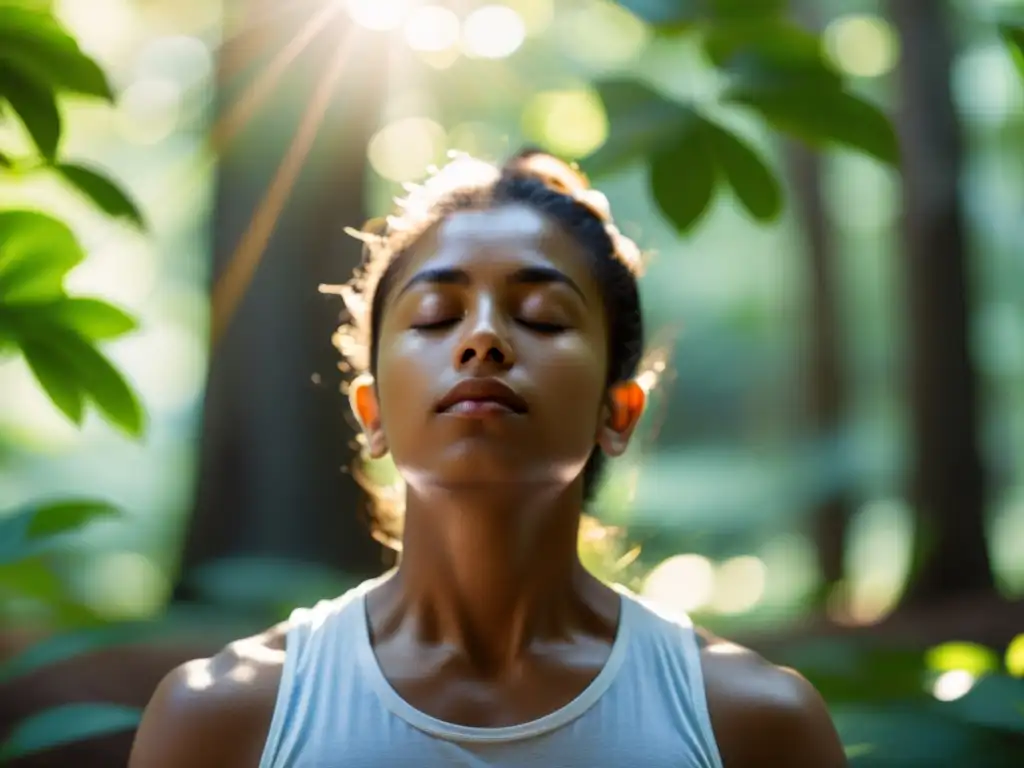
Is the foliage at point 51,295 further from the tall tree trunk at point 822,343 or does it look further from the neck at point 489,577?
the tall tree trunk at point 822,343

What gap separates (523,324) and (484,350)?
0.11 meters

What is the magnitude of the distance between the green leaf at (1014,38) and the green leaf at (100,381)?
1350 millimetres

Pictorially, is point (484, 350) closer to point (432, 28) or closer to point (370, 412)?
point (370, 412)

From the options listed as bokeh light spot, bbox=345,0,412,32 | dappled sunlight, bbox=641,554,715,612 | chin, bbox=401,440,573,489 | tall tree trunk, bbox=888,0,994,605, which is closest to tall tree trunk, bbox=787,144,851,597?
dappled sunlight, bbox=641,554,715,612

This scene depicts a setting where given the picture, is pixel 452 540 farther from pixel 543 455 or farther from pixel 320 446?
pixel 320 446

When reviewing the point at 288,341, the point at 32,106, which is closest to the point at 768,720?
the point at 32,106

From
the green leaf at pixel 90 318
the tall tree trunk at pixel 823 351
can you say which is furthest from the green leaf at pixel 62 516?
the tall tree trunk at pixel 823 351

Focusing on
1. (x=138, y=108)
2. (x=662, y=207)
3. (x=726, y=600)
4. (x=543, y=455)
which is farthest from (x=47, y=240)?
(x=138, y=108)

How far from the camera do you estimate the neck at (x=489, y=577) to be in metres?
1.60

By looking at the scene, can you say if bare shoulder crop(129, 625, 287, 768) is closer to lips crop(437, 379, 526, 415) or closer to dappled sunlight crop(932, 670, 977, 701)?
lips crop(437, 379, 526, 415)

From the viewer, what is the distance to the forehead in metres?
1.63

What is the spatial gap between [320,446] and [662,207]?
2276mm

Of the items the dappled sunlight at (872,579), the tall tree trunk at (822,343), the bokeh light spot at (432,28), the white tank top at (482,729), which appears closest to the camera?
the white tank top at (482,729)

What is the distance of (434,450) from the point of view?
60.4 inches
